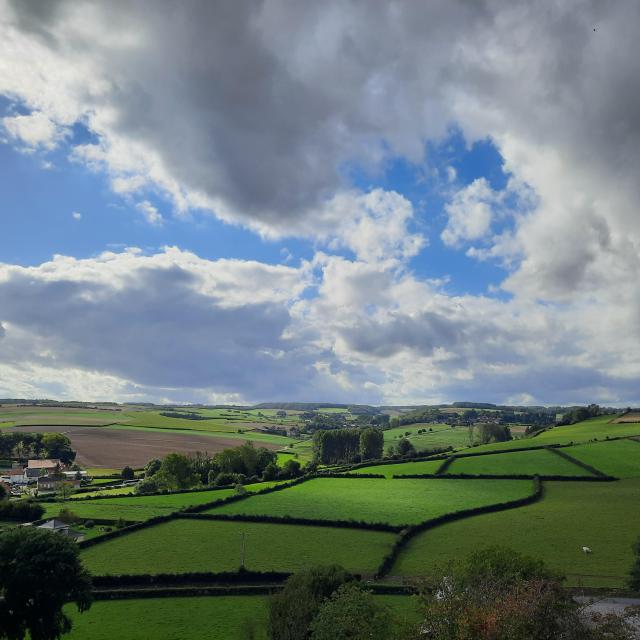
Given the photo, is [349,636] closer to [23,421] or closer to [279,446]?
[279,446]

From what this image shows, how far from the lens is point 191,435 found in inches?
7367

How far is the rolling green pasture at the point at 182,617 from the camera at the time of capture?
40.2 m

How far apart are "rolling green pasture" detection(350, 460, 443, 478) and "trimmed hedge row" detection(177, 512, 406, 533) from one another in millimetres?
39545

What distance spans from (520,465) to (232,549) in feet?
214

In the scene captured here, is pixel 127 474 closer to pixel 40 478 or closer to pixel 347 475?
pixel 40 478

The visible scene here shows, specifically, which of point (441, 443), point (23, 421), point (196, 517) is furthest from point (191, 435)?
point (196, 517)

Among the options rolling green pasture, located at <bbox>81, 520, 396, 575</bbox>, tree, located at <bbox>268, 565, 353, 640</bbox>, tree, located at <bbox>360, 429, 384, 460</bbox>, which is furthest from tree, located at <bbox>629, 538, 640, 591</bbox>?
tree, located at <bbox>360, 429, 384, 460</bbox>

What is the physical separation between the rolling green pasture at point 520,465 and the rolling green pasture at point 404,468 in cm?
402

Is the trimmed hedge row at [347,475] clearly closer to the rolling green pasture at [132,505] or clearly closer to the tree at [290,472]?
the tree at [290,472]

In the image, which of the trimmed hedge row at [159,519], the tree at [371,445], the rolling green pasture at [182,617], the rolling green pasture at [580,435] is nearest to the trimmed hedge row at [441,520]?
the rolling green pasture at [182,617]

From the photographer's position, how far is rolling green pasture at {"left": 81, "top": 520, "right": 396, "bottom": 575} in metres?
53.9

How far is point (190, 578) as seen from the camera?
50.7 m

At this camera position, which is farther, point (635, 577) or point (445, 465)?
point (445, 465)

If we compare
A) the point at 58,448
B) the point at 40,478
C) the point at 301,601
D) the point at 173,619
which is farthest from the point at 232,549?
the point at 58,448
